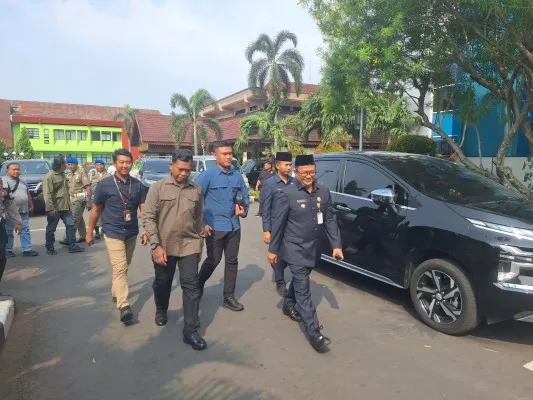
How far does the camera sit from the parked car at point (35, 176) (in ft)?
40.8

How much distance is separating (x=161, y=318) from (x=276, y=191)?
172 cm

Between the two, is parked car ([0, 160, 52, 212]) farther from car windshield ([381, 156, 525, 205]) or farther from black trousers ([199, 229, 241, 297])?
car windshield ([381, 156, 525, 205])

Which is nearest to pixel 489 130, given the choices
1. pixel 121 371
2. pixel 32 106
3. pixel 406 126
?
pixel 406 126

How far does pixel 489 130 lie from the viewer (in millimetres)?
12781

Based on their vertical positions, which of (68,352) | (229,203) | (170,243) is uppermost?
(229,203)

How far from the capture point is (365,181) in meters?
5.20

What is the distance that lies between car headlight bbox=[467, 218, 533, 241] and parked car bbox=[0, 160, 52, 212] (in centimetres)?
1156

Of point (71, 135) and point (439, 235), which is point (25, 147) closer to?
point (71, 135)

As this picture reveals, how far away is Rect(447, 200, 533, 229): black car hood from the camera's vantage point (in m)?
3.70

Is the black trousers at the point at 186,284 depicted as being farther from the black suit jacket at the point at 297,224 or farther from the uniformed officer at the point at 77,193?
the uniformed officer at the point at 77,193

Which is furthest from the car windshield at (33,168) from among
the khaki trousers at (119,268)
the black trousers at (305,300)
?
the black trousers at (305,300)

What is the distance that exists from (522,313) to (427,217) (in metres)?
1.14

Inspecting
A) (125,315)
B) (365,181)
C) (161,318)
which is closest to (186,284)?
(161,318)

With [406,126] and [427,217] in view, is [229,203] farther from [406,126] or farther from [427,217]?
[406,126]
